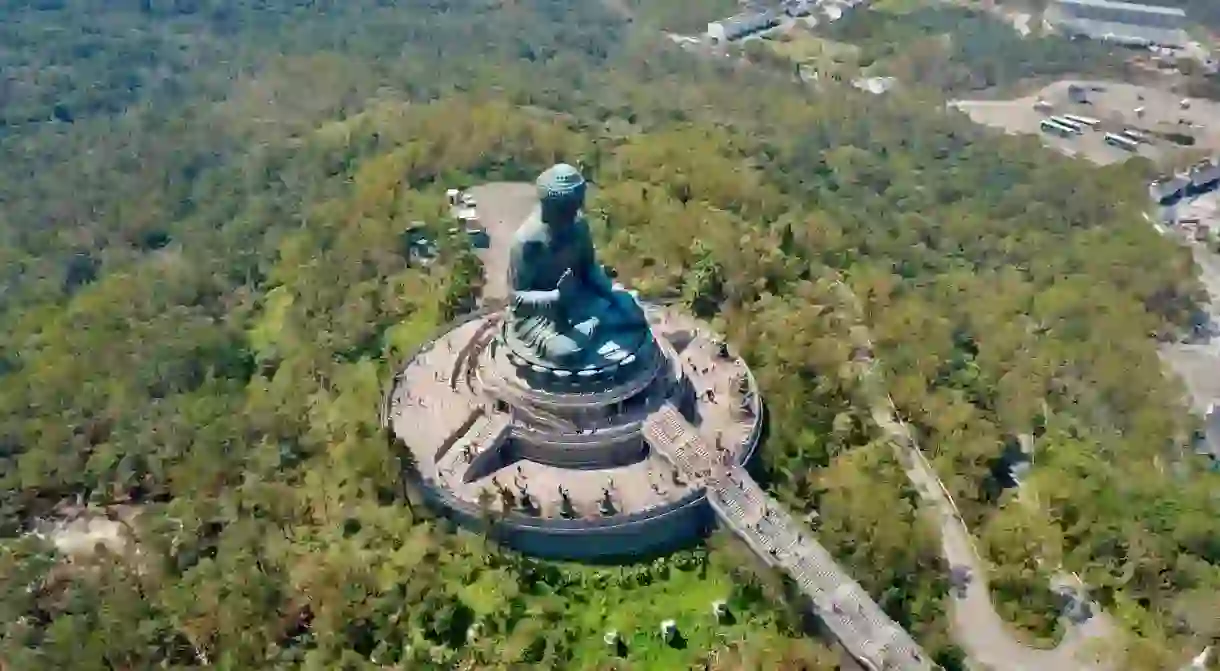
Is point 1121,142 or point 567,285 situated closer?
point 567,285

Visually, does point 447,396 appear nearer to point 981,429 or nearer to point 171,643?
point 171,643

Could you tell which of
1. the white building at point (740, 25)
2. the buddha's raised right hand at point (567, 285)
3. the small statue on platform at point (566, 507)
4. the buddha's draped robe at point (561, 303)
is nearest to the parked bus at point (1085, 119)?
the white building at point (740, 25)

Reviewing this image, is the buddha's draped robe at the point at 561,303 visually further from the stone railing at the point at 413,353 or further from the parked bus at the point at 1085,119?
the parked bus at the point at 1085,119

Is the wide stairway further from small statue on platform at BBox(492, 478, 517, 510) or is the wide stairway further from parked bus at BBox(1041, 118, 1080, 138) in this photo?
parked bus at BBox(1041, 118, 1080, 138)

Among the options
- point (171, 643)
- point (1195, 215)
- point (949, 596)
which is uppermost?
point (171, 643)

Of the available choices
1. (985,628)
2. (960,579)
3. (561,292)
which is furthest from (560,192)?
(985,628)

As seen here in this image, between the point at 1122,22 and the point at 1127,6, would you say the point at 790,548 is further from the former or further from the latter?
the point at 1127,6

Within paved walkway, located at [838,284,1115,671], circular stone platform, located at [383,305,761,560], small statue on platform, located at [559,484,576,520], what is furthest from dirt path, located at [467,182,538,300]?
paved walkway, located at [838,284,1115,671]

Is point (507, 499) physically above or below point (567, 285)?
below

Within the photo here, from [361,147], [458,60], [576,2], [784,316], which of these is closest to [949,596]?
[784,316]
